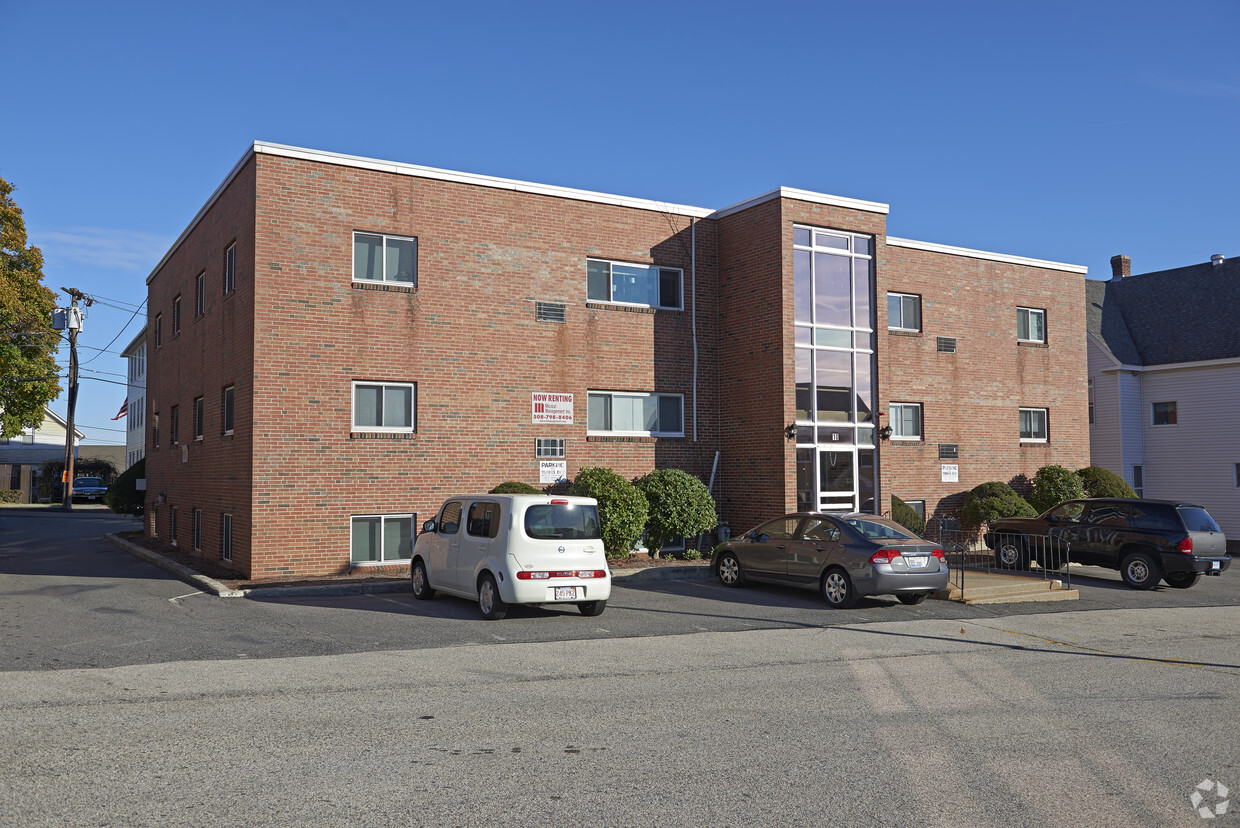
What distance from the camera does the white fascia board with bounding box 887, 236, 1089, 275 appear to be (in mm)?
24625

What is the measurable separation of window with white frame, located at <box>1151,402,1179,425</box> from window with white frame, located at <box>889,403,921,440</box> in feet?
45.0

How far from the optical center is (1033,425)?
87.6 feet

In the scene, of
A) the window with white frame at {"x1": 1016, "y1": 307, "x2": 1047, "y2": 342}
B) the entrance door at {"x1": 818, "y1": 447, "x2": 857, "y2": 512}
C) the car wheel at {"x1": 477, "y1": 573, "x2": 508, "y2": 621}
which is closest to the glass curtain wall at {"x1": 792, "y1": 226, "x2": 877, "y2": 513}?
the entrance door at {"x1": 818, "y1": 447, "x2": 857, "y2": 512}

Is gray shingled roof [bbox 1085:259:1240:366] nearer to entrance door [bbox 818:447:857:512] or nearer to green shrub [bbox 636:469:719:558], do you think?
entrance door [bbox 818:447:857:512]

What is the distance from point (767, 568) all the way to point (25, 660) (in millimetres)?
10431

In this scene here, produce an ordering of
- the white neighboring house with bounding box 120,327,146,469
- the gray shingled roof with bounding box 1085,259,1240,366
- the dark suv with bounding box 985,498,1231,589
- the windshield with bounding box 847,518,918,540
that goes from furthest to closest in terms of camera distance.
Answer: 1. the white neighboring house with bounding box 120,327,146,469
2. the gray shingled roof with bounding box 1085,259,1240,366
3. the dark suv with bounding box 985,498,1231,589
4. the windshield with bounding box 847,518,918,540

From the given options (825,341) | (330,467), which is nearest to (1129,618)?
(825,341)

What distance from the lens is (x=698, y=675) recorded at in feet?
31.1

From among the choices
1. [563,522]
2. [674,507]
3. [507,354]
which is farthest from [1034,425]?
[563,522]

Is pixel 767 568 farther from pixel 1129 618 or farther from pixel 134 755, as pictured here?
pixel 134 755

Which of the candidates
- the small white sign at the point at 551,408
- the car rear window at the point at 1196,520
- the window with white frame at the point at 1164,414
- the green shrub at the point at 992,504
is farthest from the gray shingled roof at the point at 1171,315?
the small white sign at the point at 551,408

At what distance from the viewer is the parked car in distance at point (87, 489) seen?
56438mm

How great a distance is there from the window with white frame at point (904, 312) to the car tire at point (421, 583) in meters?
14.3

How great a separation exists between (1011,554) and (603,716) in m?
15.4
